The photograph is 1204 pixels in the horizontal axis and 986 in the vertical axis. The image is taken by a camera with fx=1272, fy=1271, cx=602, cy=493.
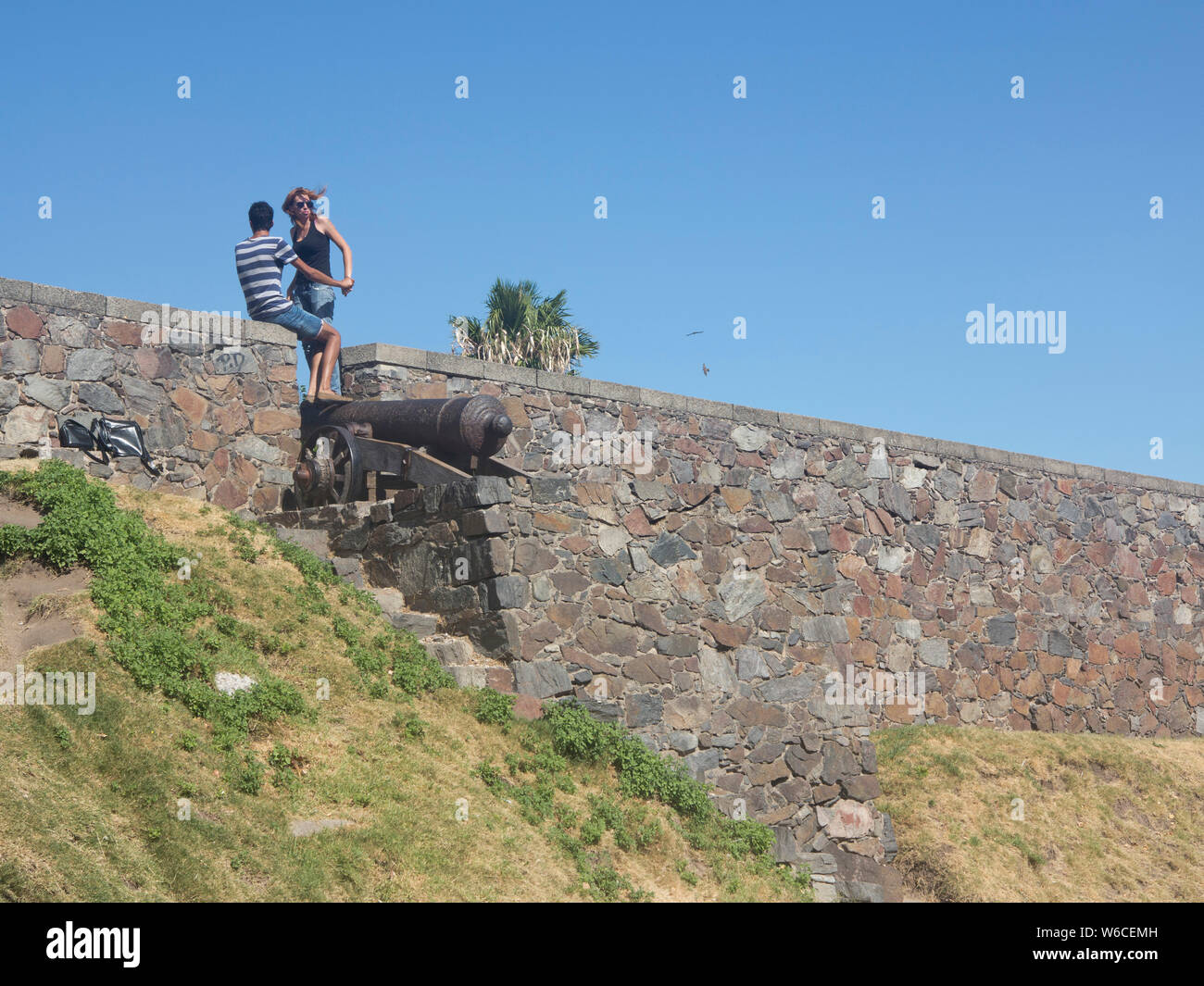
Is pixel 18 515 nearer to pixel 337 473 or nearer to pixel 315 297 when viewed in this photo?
pixel 337 473

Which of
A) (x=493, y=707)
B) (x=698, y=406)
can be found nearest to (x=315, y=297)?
(x=698, y=406)

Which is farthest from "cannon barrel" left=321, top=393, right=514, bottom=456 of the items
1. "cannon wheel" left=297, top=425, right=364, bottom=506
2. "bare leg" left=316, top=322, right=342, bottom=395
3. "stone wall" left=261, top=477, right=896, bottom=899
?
"bare leg" left=316, top=322, right=342, bottom=395

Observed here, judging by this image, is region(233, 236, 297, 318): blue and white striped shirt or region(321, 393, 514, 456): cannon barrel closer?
region(321, 393, 514, 456): cannon barrel

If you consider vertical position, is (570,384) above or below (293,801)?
above

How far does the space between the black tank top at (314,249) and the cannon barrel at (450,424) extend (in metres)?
2.24

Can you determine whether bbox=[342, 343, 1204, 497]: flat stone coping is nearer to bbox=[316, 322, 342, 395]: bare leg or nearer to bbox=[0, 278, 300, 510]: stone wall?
bbox=[316, 322, 342, 395]: bare leg

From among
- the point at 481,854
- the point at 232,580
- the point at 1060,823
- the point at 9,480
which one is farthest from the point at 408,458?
the point at 1060,823

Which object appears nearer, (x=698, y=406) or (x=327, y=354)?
(x=327, y=354)

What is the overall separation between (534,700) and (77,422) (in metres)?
4.85

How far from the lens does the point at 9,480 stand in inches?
354

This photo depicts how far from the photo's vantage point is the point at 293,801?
6883mm

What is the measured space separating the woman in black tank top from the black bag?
2099 mm

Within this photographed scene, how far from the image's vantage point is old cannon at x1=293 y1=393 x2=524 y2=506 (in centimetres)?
1105

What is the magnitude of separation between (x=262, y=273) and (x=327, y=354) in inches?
40.3
